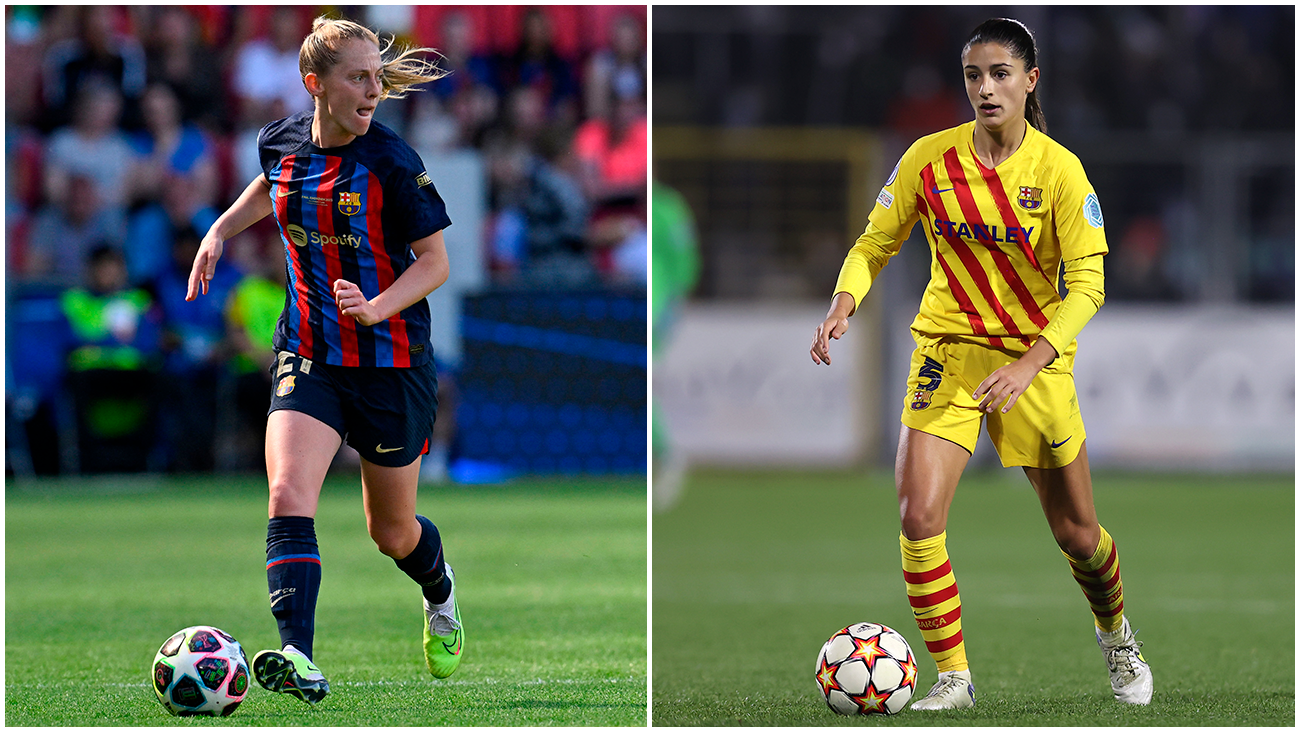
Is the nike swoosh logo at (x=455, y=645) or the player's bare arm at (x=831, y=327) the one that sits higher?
the player's bare arm at (x=831, y=327)

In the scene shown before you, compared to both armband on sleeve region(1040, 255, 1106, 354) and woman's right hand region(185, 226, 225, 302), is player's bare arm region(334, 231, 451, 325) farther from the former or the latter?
armband on sleeve region(1040, 255, 1106, 354)

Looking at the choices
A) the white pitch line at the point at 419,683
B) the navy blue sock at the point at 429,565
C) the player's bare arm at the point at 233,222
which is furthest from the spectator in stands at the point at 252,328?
the player's bare arm at the point at 233,222

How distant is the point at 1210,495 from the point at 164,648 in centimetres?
1061

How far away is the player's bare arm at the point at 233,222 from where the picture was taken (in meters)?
4.59

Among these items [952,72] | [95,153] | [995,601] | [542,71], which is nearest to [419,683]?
[995,601]

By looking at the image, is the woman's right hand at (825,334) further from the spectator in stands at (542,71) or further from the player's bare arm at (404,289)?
the spectator in stands at (542,71)

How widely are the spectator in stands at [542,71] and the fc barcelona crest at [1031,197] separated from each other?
9.99 m

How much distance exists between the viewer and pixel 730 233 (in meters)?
16.4

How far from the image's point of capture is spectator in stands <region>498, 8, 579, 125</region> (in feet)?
46.4

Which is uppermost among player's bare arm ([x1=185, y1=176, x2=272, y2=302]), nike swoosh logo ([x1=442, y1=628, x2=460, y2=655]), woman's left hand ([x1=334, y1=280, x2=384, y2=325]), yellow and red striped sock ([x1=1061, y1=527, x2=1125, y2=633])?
player's bare arm ([x1=185, y1=176, x2=272, y2=302])

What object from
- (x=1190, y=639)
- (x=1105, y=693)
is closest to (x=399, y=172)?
(x=1105, y=693)

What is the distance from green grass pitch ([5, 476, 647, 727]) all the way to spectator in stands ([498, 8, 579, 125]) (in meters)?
3.67

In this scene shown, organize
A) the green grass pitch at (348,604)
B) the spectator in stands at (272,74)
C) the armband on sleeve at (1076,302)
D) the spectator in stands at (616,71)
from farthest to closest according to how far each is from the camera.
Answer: the spectator in stands at (616,71)
the spectator in stands at (272,74)
the green grass pitch at (348,604)
the armband on sleeve at (1076,302)

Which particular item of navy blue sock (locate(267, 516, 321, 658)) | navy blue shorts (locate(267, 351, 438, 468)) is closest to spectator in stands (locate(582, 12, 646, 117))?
navy blue shorts (locate(267, 351, 438, 468))
